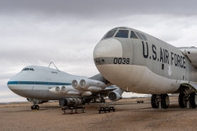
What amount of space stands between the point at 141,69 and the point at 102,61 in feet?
6.38

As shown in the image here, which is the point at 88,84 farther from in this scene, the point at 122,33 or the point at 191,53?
the point at 122,33

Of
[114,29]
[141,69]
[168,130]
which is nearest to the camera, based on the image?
[168,130]

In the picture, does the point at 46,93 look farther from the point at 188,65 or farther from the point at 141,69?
the point at 141,69

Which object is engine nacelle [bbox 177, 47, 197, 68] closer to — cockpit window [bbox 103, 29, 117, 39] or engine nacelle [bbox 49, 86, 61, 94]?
cockpit window [bbox 103, 29, 117, 39]

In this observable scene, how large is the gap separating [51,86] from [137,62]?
1924 centimetres

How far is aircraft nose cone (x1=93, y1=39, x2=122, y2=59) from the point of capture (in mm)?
10375

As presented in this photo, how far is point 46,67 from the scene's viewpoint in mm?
30641

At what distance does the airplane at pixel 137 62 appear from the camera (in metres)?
10.5

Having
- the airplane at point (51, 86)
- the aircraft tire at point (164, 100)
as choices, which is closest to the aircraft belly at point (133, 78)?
the aircraft tire at point (164, 100)

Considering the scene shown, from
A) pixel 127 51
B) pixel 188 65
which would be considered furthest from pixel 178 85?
pixel 127 51

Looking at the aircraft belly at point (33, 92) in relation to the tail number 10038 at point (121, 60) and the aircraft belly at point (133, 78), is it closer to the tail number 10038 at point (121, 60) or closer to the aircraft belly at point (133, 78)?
the aircraft belly at point (133, 78)

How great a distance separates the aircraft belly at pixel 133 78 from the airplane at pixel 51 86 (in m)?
11.9

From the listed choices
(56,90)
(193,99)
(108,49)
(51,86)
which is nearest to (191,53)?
(193,99)

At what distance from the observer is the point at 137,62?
1111cm
